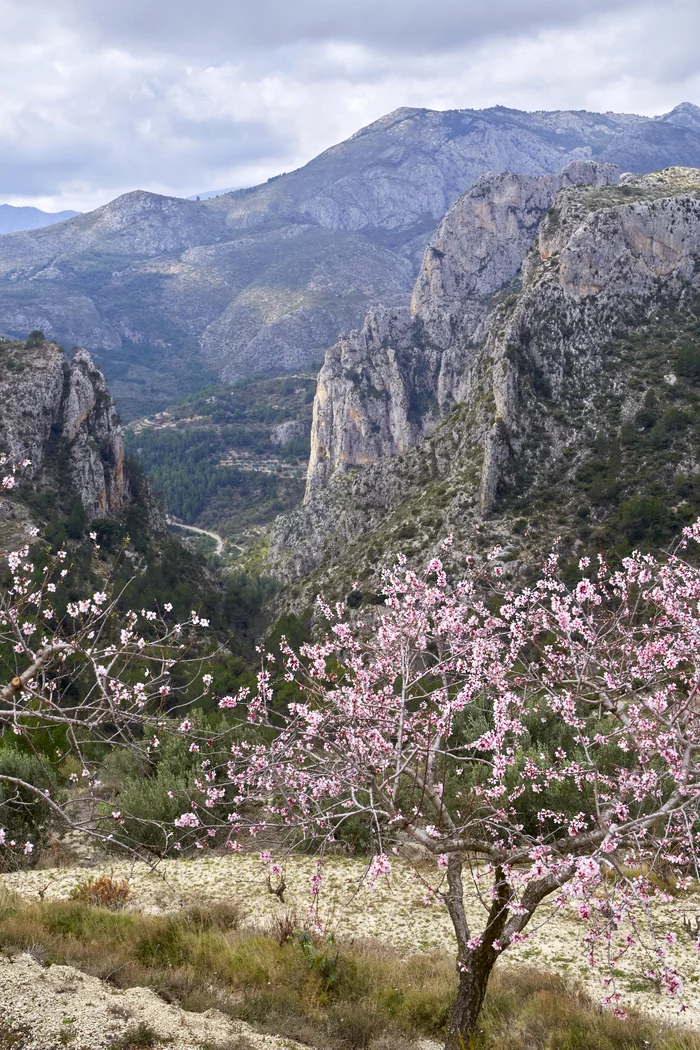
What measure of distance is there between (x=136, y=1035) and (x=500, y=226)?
507ft

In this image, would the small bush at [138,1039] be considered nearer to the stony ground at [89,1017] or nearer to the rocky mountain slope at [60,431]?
the stony ground at [89,1017]

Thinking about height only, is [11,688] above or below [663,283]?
below

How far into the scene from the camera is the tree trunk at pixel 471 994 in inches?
279

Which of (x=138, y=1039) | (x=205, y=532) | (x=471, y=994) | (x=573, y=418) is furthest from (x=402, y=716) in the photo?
(x=205, y=532)

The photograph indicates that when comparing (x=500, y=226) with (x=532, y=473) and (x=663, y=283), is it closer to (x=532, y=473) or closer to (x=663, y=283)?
(x=663, y=283)

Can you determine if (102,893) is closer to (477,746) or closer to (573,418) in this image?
(477,746)

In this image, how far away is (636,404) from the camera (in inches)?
2345

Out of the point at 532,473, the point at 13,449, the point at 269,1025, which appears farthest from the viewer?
the point at 532,473

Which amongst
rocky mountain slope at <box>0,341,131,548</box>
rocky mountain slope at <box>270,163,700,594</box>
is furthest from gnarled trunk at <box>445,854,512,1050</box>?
rocky mountain slope at <box>0,341,131,548</box>

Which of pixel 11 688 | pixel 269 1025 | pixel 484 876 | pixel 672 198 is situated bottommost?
pixel 484 876

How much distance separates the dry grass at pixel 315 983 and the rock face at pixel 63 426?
55.0 metres

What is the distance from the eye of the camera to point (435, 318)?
447ft

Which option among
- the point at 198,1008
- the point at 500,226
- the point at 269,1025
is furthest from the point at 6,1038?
the point at 500,226

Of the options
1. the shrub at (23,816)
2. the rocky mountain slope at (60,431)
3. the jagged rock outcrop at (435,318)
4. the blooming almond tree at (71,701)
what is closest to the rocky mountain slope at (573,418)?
the rocky mountain slope at (60,431)
